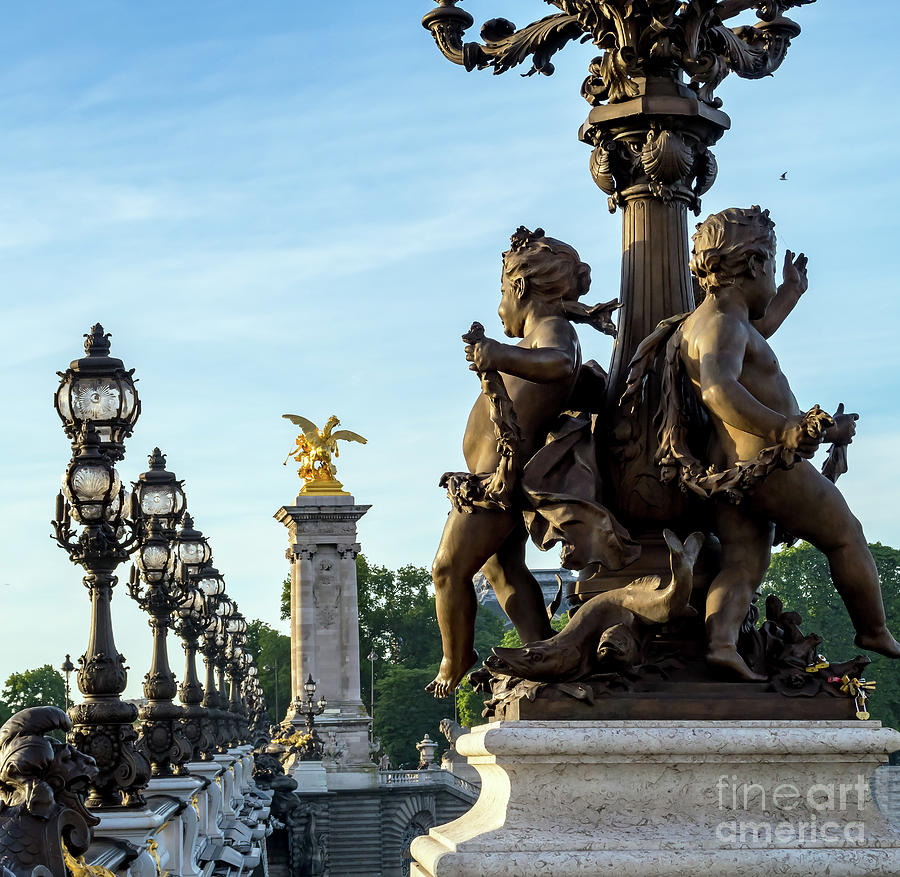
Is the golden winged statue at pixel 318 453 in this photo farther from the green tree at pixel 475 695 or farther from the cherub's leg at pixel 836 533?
the cherub's leg at pixel 836 533

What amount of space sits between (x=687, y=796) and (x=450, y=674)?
1582 mm

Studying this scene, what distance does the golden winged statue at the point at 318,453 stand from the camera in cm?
7000

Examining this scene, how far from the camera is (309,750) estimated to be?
55062mm

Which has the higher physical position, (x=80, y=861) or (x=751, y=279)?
(x=751, y=279)

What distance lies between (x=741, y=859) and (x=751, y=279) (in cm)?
215

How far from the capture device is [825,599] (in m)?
64.8

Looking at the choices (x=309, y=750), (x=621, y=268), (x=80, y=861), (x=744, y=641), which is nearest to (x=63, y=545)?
(x=80, y=861)

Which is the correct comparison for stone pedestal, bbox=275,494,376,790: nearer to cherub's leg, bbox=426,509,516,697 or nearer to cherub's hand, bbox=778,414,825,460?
cherub's leg, bbox=426,509,516,697

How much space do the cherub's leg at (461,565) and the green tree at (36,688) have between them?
266 feet

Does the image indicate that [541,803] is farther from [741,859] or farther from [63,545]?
[63,545]

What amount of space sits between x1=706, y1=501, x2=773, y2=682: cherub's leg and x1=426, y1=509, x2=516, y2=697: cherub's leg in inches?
31.7

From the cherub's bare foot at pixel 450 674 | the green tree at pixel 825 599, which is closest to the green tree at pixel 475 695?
the green tree at pixel 825 599

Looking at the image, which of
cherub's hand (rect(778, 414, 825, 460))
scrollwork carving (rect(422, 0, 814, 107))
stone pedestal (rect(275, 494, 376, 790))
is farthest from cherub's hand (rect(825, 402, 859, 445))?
stone pedestal (rect(275, 494, 376, 790))

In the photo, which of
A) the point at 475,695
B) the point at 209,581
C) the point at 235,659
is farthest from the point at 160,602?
the point at 475,695
